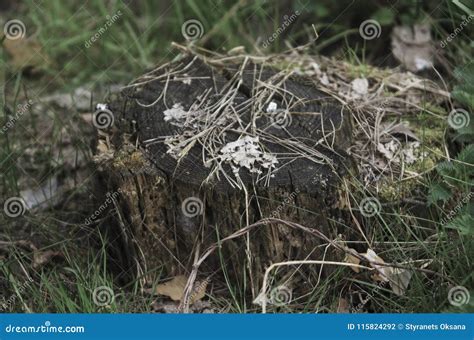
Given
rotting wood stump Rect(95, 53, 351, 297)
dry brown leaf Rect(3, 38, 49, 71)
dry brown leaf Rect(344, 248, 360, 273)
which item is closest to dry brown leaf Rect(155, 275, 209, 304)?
rotting wood stump Rect(95, 53, 351, 297)

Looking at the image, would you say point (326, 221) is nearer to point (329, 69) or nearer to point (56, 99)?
point (329, 69)

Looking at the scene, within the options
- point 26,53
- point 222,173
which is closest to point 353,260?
point 222,173

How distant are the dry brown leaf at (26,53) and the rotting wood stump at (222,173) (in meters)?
1.63

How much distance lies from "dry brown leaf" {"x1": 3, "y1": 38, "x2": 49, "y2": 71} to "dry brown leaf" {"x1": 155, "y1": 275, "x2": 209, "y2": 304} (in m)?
2.23

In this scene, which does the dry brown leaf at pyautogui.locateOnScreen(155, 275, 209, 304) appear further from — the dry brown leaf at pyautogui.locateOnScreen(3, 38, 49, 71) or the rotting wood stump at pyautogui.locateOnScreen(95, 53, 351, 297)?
the dry brown leaf at pyautogui.locateOnScreen(3, 38, 49, 71)

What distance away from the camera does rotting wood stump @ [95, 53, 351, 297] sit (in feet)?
9.68

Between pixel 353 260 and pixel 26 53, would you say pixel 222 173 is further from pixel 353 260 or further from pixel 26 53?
pixel 26 53

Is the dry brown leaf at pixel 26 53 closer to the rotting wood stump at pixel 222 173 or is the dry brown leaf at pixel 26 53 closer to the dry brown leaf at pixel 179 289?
the rotting wood stump at pixel 222 173

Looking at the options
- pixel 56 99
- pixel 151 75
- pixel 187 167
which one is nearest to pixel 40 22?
pixel 56 99

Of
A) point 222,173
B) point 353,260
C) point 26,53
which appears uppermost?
point 26,53

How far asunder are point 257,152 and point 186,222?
0.40 m

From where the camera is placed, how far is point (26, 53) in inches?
192

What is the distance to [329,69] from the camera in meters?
3.89

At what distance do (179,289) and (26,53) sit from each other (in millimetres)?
2440
